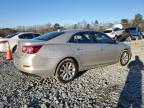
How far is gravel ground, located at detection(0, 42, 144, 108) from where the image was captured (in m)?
5.37

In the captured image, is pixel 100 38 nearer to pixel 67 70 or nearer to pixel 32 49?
pixel 67 70

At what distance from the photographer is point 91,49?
7.88 m

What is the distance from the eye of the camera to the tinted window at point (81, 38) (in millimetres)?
7553

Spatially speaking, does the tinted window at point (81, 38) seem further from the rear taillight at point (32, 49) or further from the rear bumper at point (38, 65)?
the rear taillight at point (32, 49)

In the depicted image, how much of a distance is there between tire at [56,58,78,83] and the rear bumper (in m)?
0.21

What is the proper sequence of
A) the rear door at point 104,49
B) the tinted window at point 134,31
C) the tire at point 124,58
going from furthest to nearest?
the tinted window at point 134,31 < the tire at point 124,58 < the rear door at point 104,49

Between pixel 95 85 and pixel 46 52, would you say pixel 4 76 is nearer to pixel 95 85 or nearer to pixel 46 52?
pixel 46 52

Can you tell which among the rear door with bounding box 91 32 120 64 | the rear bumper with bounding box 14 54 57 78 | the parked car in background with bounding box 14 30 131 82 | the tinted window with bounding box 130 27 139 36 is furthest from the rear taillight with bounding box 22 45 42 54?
the tinted window with bounding box 130 27 139 36

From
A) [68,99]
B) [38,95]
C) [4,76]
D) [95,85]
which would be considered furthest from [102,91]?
[4,76]

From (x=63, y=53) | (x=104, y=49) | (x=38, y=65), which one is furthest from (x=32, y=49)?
(x=104, y=49)

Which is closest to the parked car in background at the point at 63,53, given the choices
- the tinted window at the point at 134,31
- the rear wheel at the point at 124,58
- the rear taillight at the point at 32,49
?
the rear taillight at the point at 32,49

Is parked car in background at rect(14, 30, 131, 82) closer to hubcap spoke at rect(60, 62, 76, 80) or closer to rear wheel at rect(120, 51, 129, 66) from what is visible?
hubcap spoke at rect(60, 62, 76, 80)

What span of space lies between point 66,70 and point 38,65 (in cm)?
93

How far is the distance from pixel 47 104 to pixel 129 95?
80.4 inches
